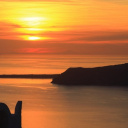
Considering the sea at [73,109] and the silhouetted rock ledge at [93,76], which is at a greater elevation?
the silhouetted rock ledge at [93,76]

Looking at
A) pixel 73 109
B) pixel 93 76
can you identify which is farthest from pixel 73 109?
pixel 93 76

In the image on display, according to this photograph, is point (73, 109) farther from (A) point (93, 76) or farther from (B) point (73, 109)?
(A) point (93, 76)

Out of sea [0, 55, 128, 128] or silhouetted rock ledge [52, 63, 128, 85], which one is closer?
sea [0, 55, 128, 128]

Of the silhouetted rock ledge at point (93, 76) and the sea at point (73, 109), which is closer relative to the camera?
the sea at point (73, 109)

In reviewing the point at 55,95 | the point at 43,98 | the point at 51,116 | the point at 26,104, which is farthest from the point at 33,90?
the point at 51,116

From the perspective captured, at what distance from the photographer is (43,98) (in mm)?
71938

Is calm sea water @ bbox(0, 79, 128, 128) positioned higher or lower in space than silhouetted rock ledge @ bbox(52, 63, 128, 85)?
lower

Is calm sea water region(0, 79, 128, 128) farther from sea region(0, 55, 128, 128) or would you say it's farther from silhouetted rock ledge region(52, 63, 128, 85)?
silhouetted rock ledge region(52, 63, 128, 85)

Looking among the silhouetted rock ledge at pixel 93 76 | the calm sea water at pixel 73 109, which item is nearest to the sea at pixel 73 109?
the calm sea water at pixel 73 109

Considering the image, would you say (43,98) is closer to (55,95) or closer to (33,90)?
(55,95)

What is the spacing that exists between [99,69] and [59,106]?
4008cm

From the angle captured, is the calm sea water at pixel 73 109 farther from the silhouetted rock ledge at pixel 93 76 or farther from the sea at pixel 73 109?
the silhouetted rock ledge at pixel 93 76

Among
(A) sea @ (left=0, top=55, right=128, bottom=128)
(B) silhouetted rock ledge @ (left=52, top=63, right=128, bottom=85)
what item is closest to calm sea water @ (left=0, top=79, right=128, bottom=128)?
(A) sea @ (left=0, top=55, right=128, bottom=128)

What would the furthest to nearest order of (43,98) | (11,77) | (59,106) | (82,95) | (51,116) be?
(11,77) → (82,95) → (43,98) → (59,106) → (51,116)
